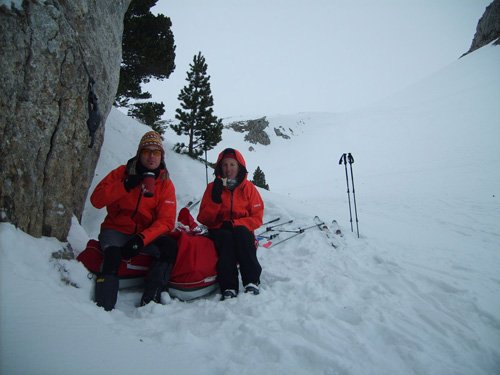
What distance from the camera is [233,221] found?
3764 mm

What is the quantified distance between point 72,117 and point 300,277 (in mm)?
3562

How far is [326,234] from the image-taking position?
5613mm

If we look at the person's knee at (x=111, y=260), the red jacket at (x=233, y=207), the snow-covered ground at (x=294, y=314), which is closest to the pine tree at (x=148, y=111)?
the snow-covered ground at (x=294, y=314)

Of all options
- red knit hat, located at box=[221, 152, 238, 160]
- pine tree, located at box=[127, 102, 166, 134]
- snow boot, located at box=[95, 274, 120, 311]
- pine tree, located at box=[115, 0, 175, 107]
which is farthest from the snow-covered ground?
pine tree, located at box=[127, 102, 166, 134]

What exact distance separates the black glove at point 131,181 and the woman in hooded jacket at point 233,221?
112 cm

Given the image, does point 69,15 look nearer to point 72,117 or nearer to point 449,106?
point 72,117

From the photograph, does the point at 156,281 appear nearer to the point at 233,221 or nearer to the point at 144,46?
the point at 233,221

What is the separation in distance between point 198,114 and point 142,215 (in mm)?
11960

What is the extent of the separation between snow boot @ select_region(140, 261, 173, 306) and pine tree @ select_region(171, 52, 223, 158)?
11338mm

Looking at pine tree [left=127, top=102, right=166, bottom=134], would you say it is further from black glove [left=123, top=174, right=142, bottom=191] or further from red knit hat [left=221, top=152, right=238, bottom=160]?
black glove [left=123, top=174, right=142, bottom=191]

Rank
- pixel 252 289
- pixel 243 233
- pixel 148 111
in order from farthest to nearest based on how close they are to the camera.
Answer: pixel 148 111 → pixel 243 233 → pixel 252 289

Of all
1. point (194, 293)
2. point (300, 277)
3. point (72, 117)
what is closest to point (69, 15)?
point (72, 117)

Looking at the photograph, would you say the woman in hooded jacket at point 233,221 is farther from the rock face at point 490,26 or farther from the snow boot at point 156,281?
the rock face at point 490,26

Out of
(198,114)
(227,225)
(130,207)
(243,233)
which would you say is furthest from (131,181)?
(198,114)
